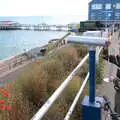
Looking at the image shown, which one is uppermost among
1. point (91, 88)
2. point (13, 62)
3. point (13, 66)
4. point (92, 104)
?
point (91, 88)

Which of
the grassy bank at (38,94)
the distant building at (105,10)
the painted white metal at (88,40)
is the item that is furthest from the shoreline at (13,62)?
the painted white metal at (88,40)

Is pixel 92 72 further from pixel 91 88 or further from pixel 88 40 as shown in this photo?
pixel 88 40

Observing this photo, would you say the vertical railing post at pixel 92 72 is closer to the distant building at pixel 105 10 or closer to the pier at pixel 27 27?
the distant building at pixel 105 10

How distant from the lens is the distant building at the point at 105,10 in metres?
16.0

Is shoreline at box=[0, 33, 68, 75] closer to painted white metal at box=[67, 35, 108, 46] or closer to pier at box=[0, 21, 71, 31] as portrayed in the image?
painted white metal at box=[67, 35, 108, 46]

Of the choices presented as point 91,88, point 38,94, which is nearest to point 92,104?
point 91,88

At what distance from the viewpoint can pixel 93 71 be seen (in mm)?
2021

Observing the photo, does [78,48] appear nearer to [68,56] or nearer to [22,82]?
[68,56]

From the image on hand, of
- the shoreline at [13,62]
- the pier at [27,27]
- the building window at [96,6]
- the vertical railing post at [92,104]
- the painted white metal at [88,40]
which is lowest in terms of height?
the pier at [27,27]

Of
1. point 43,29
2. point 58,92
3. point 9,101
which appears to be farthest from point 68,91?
point 43,29

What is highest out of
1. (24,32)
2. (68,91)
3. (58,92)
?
(58,92)

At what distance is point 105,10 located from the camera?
52.5ft

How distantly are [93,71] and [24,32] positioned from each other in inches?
3964

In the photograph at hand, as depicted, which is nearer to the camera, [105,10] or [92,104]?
[92,104]
